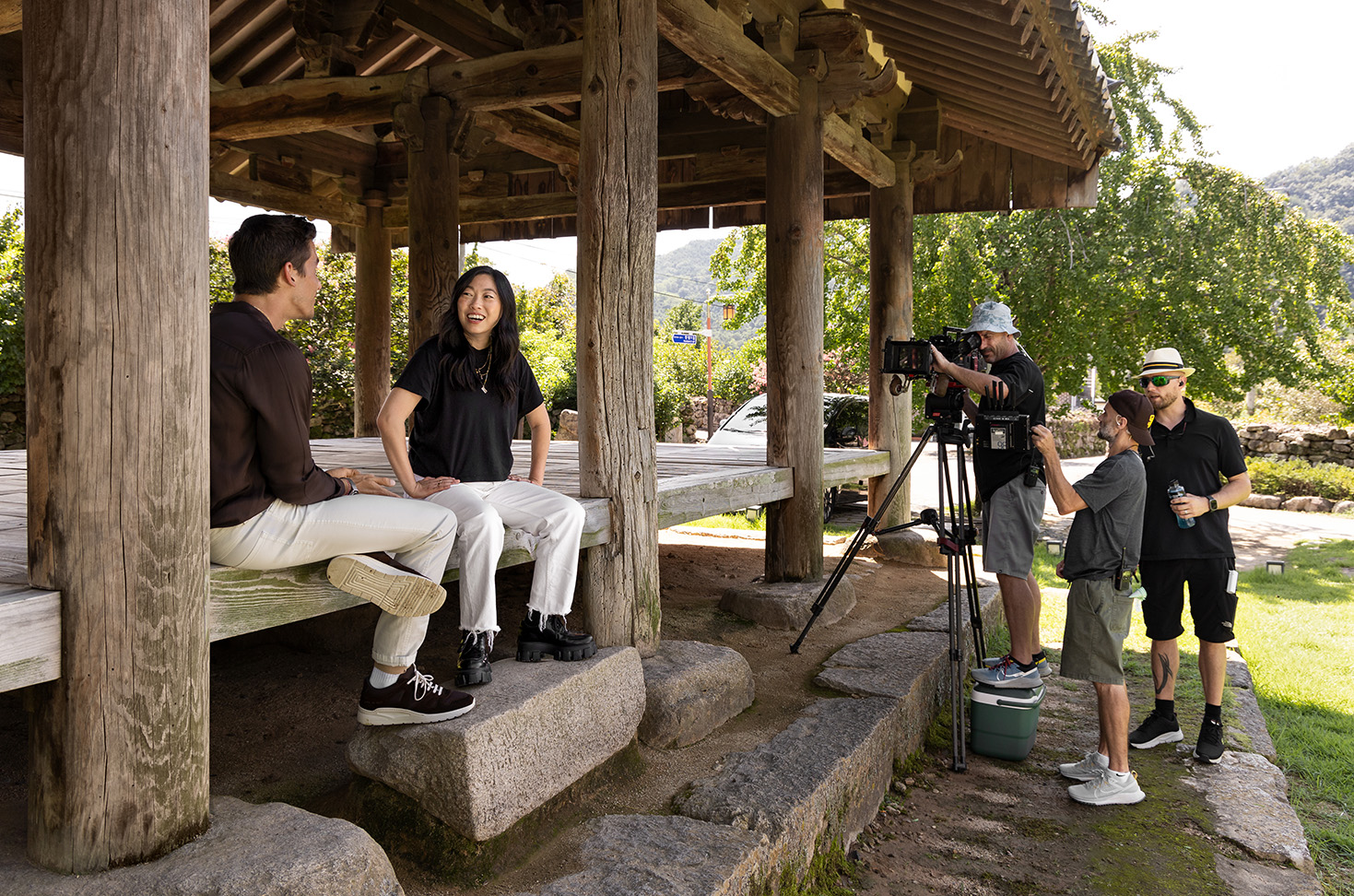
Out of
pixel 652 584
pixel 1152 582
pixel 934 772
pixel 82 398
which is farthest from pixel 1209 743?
pixel 82 398

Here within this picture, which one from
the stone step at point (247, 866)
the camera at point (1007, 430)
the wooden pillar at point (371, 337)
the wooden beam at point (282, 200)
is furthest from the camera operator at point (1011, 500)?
the wooden beam at point (282, 200)

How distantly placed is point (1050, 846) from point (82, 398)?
135 inches

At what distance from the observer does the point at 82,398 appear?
6.55ft

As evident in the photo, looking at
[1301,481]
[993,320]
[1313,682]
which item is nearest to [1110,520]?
[993,320]

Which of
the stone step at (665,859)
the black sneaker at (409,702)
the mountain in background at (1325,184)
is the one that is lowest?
the stone step at (665,859)

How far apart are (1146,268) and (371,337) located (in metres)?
8.18

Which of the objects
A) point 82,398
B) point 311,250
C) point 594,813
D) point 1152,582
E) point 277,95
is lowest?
point 594,813

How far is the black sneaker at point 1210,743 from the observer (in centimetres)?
431

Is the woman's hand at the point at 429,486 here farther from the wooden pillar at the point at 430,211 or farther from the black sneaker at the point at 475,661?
the wooden pillar at the point at 430,211

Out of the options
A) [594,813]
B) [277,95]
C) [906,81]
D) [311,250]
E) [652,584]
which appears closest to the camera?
[311,250]

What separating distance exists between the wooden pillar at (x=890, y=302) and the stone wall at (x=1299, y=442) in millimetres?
11534

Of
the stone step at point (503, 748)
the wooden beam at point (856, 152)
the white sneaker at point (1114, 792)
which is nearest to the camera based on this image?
the stone step at point (503, 748)

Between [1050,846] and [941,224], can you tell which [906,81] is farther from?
[1050,846]

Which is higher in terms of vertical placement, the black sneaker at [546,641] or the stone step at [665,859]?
the black sneaker at [546,641]
